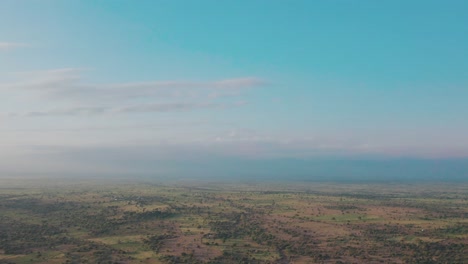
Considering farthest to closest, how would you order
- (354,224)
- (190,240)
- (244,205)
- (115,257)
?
1. (244,205)
2. (354,224)
3. (190,240)
4. (115,257)

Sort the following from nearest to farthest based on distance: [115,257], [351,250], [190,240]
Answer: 1. [115,257]
2. [351,250]
3. [190,240]

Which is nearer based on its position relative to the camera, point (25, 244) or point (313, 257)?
point (313, 257)

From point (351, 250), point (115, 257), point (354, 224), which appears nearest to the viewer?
point (115, 257)

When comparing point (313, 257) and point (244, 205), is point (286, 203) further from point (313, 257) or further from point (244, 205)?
point (313, 257)

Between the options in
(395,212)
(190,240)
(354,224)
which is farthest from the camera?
(395,212)

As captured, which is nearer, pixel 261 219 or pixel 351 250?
pixel 351 250

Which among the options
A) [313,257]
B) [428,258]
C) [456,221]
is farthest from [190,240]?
[456,221]

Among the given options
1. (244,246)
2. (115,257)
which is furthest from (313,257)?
(115,257)

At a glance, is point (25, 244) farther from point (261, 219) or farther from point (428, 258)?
point (428, 258)
